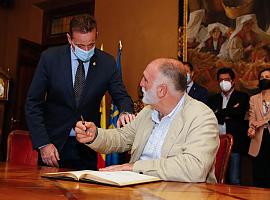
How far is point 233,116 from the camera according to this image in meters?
4.18

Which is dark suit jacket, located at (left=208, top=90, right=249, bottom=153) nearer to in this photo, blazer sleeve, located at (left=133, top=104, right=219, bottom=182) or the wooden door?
blazer sleeve, located at (left=133, top=104, right=219, bottom=182)

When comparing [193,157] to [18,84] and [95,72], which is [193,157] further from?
[18,84]

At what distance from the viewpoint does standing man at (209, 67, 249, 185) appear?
4172 millimetres

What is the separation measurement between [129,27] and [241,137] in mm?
2542

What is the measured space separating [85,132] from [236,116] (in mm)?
2586

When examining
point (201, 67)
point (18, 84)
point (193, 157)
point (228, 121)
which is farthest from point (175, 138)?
point (18, 84)

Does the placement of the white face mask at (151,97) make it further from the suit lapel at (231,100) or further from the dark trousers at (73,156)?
the suit lapel at (231,100)

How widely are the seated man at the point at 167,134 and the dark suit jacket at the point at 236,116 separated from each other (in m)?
2.09

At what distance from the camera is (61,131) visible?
251 cm

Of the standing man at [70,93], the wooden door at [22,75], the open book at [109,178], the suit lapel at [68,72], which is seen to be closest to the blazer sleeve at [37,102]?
the standing man at [70,93]

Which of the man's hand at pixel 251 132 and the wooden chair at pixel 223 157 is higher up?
the man's hand at pixel 251 132

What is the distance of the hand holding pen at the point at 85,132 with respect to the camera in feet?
6.40

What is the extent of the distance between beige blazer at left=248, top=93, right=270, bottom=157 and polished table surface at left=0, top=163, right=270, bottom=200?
9.03 feet

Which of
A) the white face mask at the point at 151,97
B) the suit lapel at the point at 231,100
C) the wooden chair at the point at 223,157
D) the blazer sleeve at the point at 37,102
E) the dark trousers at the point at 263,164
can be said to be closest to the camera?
the wooden chair at the point at 223,157
